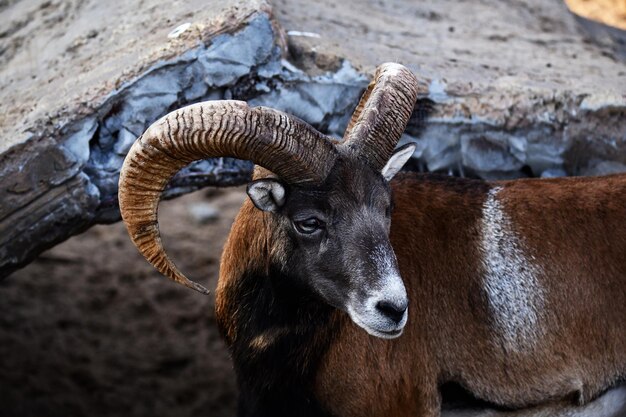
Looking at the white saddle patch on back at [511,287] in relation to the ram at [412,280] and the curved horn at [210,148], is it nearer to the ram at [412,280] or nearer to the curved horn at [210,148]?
the ram at [412,280]

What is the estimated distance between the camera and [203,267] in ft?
34.6

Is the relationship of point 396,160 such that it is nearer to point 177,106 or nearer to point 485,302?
point 485,302

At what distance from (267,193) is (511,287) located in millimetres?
1869

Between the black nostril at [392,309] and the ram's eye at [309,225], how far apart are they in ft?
2.04

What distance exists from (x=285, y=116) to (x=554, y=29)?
5.61 meters

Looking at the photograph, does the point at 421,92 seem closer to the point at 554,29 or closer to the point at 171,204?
the point at 554,29

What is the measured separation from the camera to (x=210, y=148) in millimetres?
5805

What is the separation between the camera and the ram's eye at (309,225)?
600 cm

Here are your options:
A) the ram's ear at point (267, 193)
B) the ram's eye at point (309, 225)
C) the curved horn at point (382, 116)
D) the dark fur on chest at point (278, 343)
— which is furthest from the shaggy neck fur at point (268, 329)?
the curved horn at point (382, 116)

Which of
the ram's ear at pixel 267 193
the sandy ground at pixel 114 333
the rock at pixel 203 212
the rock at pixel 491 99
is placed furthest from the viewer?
the rock at pixel 203 212

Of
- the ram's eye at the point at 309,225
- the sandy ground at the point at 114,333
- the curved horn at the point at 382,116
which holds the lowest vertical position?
the sandy ground at the point at 114,333

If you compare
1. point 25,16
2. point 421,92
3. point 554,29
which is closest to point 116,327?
point 25,16

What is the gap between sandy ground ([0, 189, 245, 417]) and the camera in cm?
891

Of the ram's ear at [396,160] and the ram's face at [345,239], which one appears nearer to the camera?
the ram's face at [345,239]
